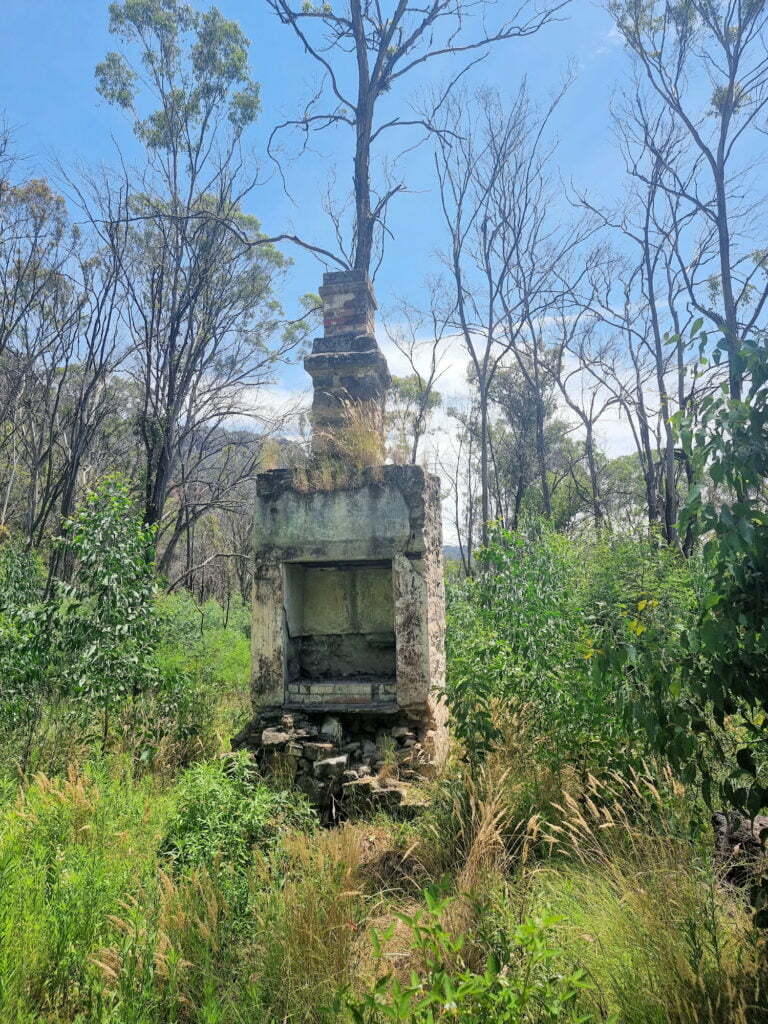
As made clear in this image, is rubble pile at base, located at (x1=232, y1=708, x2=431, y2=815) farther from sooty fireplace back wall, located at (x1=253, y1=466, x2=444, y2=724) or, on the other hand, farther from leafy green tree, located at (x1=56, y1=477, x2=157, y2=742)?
leafy green tree, located at (x1=56, y1=477, x2=157, y2=742)

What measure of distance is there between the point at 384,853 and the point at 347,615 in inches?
114

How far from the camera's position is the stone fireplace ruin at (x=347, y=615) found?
574 cm

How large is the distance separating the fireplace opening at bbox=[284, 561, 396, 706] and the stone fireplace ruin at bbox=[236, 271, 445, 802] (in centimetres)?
1

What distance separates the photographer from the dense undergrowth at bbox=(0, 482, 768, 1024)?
90.9 inches

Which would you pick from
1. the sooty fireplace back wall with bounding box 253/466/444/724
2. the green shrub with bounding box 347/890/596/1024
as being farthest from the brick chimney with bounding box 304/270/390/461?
the green shrub with bounding box 347/890/596/1024

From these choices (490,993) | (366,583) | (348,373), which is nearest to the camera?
(490,993)

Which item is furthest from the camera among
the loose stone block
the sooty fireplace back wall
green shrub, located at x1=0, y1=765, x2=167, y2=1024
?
→ the sooty fireplace back wall

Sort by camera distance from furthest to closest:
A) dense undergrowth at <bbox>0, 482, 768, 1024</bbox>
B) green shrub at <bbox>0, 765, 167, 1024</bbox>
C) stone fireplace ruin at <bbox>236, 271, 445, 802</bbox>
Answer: stone fireplace ruin at <bbox>236, 271, 445, 802</bbox> → green shrub at <bbox>0, 765, 167, 1024</bbox> → dense undergrowth at <bbox>0, 482, 768, 1024</bbox>

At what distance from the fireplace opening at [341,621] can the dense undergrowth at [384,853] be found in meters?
1.12

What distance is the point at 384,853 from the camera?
4137mm

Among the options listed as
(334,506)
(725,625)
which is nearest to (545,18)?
(334,506)

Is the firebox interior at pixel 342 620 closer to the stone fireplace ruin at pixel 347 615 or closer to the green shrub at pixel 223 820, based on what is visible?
the stone fireplace ruin at pixel 347 615

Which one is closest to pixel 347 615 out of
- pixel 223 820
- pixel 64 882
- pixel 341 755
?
pixel 341 755

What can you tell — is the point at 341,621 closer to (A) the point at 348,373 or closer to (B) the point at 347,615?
(B) the point at 347,615
